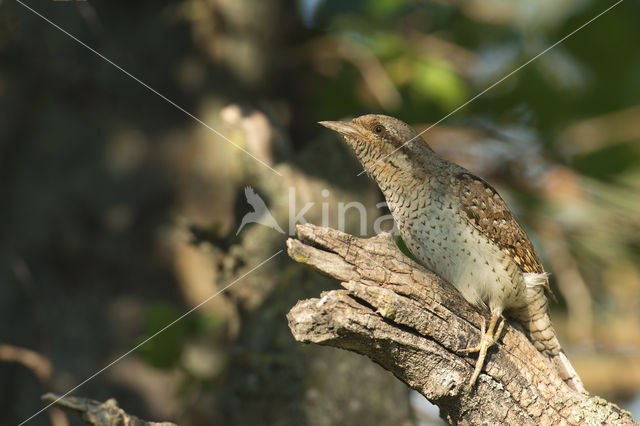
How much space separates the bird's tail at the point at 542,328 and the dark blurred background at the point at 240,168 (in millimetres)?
843

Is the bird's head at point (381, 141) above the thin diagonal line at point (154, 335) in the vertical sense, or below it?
above

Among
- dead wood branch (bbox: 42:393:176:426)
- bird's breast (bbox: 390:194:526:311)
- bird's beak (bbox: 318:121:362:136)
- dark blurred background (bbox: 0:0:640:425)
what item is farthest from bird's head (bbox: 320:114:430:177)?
dead wood branch (bbox: 42:393:176:426)

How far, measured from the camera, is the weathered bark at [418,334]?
187 cm

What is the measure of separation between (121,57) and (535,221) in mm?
3106

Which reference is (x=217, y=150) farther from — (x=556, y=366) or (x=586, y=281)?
(x=586, y=281)

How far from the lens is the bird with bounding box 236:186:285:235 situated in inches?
139

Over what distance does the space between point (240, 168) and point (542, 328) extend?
1.85m

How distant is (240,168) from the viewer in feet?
12.0

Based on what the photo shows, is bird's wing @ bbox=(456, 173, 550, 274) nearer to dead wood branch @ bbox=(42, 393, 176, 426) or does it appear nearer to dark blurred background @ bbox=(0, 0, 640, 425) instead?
dark blurred background @ bbox=(0, 0, 640, 425)

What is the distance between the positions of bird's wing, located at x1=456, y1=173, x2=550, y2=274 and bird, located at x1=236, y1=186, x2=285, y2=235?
1.14m

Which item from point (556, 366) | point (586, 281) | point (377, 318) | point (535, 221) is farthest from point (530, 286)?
point (586, 281)

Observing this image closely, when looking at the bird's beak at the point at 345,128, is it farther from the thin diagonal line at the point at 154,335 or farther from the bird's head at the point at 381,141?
the thin diagonal line at the point at 154,335

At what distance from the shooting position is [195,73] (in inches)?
163

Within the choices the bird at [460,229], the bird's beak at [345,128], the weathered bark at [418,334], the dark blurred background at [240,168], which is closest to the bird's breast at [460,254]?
the bird at [460,229]
